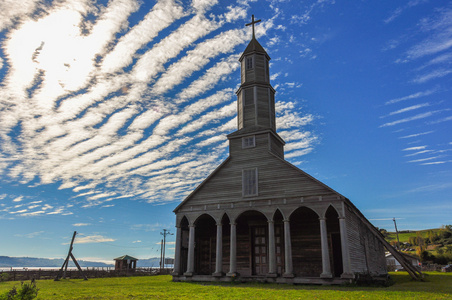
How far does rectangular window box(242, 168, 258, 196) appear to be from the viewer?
23.5m

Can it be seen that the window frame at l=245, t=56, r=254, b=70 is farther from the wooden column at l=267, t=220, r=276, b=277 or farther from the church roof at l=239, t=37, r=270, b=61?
the wooden column at l=267, t=220, r=276, b=277

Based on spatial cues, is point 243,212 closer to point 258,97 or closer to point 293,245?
point 293,245

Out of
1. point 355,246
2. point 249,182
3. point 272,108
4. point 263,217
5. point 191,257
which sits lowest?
point 191,257

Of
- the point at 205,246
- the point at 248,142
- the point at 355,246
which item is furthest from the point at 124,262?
the point at 355,246

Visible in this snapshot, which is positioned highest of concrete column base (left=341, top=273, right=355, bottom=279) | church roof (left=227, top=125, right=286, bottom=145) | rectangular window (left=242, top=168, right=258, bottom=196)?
church roof (left=227, top=125, right=286, bottom=145)

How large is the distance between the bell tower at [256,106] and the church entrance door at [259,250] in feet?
21.7

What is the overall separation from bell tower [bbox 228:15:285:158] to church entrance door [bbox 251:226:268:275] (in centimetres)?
662

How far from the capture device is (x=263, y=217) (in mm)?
25641

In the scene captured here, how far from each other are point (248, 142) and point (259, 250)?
8902 millimetres

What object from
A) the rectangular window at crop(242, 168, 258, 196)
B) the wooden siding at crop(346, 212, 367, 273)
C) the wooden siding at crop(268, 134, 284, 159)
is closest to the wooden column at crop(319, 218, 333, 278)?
the wooden siding at crop(346, 212, 367, 273)

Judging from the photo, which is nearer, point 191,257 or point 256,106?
point 191,257

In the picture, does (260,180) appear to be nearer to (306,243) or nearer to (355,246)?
(306,243)

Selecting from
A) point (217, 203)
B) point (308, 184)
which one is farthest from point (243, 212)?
point (308, 184)

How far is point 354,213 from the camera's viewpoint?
23.6 metres
